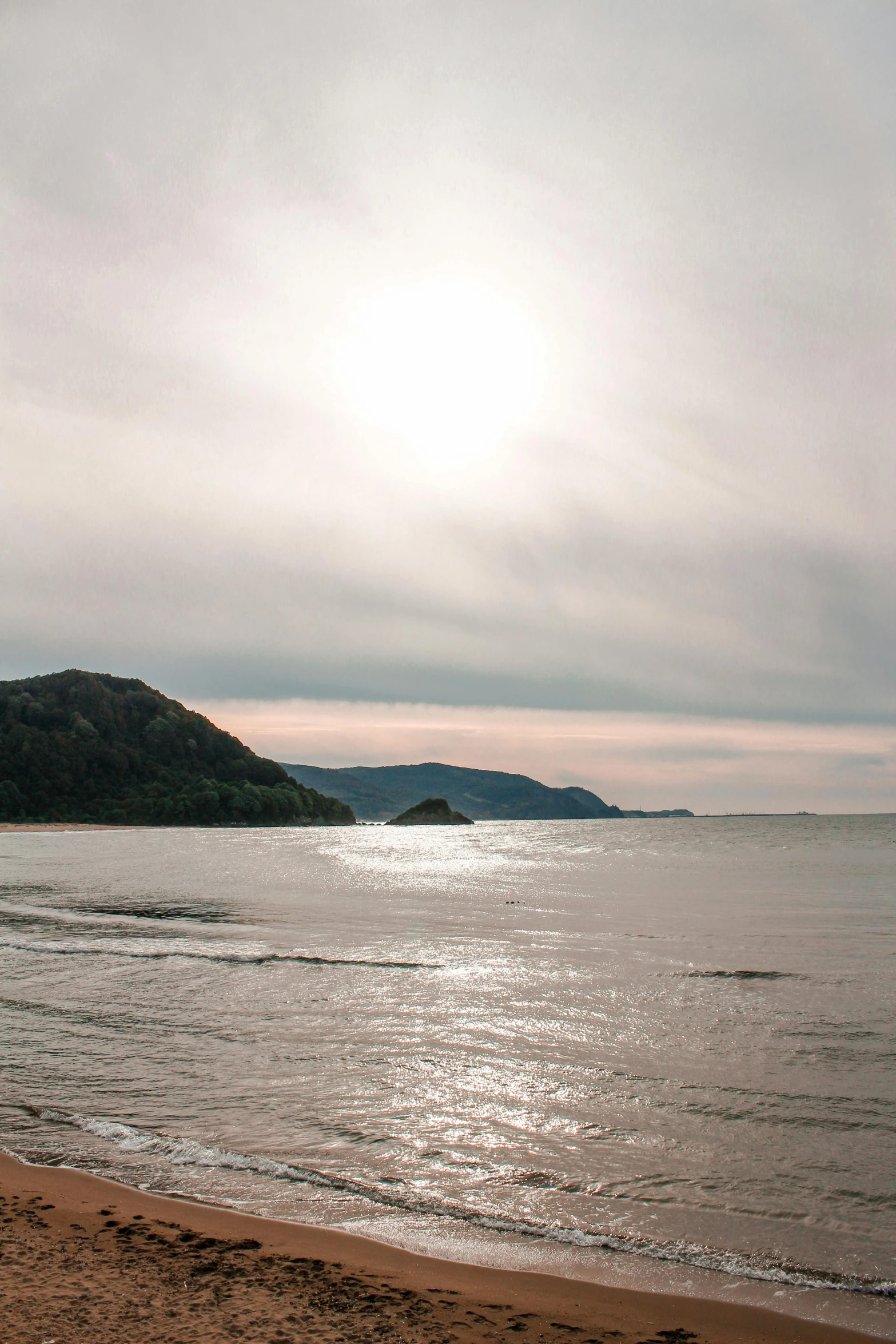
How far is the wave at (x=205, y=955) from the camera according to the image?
21.0 metres

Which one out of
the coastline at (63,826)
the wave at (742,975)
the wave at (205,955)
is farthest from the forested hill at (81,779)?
the wave at (742,975)

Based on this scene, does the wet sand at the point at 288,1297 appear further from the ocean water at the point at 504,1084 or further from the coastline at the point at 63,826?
the coastline at the point at 63,826

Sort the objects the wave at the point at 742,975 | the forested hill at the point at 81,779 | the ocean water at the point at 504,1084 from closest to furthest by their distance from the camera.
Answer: the ocean water at the point at 504,1084, the wave at the point at 742,975, the forested hill at the point at 81,779

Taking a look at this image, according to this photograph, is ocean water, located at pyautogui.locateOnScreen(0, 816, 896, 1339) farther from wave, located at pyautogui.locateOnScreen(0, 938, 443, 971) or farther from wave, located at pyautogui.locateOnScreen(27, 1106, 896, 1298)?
wave, located at pyautogui.locateOnScreen(0, 938, 443, 971)

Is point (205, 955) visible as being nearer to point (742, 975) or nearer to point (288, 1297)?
point (742, 975)

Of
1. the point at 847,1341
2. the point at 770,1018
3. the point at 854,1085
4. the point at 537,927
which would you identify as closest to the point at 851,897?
A: the point at 537,927

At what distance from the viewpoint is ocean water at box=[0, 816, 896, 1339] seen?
7082mm

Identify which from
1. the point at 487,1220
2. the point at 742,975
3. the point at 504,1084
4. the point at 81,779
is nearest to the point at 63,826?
the point at 81,779

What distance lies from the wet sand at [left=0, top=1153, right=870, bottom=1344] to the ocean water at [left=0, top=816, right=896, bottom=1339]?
0.38 m

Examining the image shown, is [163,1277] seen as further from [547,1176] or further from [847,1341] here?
[847,1341]

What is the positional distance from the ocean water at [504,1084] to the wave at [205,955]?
0.17 m

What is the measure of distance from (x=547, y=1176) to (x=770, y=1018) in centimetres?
895

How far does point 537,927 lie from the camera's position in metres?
29.4

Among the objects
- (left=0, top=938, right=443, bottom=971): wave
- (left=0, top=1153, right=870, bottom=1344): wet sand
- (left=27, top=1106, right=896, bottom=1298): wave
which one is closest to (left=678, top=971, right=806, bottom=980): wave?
(left=0, top=938, right=443, bottom=971): wave
